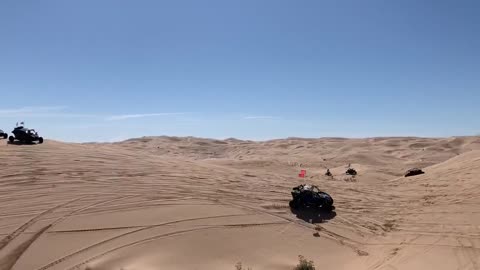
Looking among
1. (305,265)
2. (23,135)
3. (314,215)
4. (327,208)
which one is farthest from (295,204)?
(23,135)

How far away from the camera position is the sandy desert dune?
13.1 meters

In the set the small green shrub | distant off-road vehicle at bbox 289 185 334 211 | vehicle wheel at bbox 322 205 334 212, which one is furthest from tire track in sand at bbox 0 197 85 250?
vehicle wheel at bbox 322 205 334 212

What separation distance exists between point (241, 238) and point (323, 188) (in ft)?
38.0

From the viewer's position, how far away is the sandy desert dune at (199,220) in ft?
43.1

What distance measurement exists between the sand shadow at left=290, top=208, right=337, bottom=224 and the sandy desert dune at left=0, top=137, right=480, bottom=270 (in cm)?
11

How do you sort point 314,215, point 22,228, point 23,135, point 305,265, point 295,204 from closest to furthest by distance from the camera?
point 305,265 < point 22,228 < point 314,215 < point 295,204 < point 23,135

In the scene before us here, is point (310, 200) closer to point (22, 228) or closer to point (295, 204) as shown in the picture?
point (295, 204)

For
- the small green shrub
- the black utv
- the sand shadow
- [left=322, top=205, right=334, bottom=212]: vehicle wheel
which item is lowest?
the small green shrub

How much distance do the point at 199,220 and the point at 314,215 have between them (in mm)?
5732

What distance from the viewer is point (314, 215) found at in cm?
1906

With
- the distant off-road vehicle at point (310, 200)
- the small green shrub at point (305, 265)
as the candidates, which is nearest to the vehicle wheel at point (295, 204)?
the distant off-road vehicle at point (310, 200)

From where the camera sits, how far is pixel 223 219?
16766mm

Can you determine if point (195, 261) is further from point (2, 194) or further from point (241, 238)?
point (2, 194)

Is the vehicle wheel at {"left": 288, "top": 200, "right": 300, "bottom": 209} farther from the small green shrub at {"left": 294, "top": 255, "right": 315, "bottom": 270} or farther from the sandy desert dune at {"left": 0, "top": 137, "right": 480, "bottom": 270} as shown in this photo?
the small green shrub at {"left": 294, "top": 255, "right": 315, "bottom": 270}
